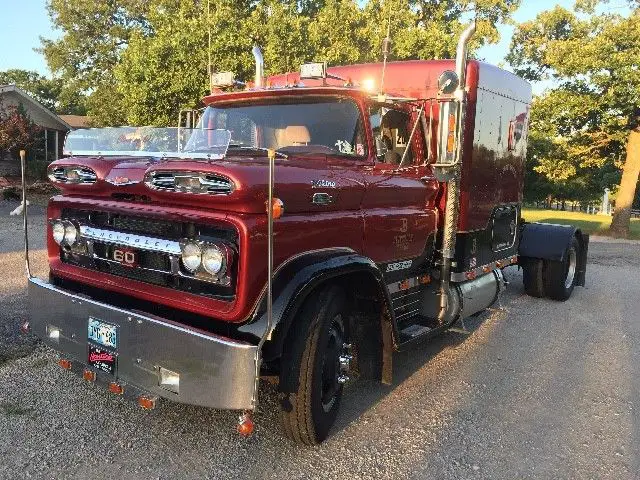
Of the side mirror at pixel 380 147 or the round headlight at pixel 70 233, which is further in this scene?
the side mirror at pixel 380 147

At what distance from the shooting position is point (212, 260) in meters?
3.13

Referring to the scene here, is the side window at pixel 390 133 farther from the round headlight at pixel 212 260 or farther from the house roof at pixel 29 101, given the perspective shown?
the house roof at pixel 29 101

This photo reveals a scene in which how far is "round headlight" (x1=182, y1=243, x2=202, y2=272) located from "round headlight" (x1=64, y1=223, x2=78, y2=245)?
113cm

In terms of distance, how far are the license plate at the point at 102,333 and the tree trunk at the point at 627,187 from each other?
67.3 feet

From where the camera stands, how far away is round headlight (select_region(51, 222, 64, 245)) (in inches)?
158

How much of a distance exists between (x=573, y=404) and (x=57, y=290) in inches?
159

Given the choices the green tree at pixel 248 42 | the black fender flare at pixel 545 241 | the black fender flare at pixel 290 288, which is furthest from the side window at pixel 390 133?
the green tree at pixel 248 42

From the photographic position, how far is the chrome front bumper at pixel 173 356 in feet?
9.92

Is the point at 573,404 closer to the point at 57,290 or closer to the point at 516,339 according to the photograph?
the point at 516,339

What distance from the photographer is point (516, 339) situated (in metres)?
6.51

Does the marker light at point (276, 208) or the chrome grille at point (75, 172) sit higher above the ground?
the chrome grille at point (75, 172)

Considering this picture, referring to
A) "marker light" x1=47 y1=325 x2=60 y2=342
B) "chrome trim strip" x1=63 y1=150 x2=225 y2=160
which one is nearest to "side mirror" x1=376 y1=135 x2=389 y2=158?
"chrome trim strip" x1=63 y1=150 x2=225 y2=160

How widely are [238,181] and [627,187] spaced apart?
20.9 meters

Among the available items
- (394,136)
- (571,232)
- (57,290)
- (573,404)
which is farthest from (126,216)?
(571,232)
